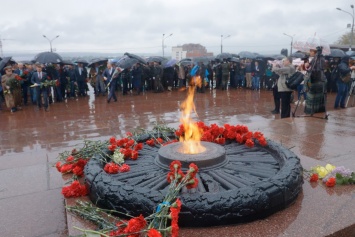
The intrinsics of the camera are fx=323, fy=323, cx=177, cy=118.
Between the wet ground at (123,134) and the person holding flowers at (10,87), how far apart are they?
0.32 metres

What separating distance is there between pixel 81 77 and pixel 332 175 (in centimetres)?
1205

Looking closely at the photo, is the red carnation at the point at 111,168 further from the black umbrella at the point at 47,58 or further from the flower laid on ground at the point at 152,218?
the black umbrella at the point at 47,58

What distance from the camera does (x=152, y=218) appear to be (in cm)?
224

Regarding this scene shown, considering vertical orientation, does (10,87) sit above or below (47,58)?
below

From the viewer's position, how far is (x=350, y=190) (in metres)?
2.92

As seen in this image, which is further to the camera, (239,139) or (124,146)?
(239,139)

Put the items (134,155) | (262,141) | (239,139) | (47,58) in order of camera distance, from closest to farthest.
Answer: (134,155) < (262,141) < (239,139) < (47,58)

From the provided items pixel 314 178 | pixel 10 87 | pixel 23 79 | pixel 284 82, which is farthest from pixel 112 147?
pixel 23 79

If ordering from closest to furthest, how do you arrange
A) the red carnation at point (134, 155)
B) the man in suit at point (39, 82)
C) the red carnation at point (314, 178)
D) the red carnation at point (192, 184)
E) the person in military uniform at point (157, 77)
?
the red carnation at point (192, 184) < the red carnation at point (314, 178) < the red carnation at point (134, 155) < the man in suit at point (39, 82) < the person in military uniform at point (157, 77)

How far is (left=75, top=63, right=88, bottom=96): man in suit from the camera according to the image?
13.6 metres

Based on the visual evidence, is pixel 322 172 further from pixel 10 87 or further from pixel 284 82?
pixel 10 87

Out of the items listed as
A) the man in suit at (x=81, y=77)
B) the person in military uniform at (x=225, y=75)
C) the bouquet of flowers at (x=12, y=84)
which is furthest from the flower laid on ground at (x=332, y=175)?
the person in military uniform at (x=225, y=75)

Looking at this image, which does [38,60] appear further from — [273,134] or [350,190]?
[350,190]

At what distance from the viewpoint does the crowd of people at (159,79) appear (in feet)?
25.2
